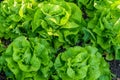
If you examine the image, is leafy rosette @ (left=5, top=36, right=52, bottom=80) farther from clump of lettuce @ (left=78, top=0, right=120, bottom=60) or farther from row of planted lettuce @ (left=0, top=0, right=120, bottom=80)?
clump of lettuce @ (left=78, top=0, right=120, bottom=60)

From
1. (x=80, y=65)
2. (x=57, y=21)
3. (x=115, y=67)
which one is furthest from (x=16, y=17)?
(x=115, y=67)

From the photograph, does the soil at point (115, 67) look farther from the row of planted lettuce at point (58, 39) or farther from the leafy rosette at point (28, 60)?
the leafy rosette at point (28, 60)

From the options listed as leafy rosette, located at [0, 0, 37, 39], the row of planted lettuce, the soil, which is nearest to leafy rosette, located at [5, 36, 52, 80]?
the row of planted lettuce

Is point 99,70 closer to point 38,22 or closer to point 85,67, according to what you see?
point 85,67

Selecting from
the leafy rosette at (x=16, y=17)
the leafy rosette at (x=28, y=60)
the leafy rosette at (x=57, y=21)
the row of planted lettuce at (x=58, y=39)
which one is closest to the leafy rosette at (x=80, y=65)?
the row of planted lettuce at (x=58, y=39)

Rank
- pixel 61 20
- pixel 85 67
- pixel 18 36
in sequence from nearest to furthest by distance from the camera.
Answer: pixel 85 67 < pixel 61 20 < pixel 18 36

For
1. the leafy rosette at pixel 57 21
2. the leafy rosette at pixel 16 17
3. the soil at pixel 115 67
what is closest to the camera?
the leafy rosette at pixel 57 21

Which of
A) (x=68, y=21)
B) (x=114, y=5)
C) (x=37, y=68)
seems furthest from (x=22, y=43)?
(x=114, y=5)

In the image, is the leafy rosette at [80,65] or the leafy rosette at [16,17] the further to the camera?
the leafy rosette at [16,17]
